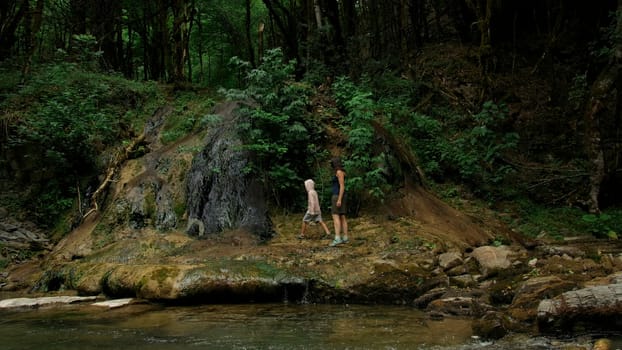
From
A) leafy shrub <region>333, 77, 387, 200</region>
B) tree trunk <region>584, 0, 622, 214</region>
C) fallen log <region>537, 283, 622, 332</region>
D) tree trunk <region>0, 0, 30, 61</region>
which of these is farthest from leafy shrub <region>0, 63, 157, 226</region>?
tree trunk <region>584, 0, 622, 214</region>

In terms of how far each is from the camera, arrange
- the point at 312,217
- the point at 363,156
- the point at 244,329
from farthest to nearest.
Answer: the point at 363,156, the point at 312,217, the point at 244,329

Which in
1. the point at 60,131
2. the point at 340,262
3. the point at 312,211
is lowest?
the point at 340,262

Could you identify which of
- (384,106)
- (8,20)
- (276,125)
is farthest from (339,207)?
(8,20)

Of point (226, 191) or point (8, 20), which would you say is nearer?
point (226, 191)

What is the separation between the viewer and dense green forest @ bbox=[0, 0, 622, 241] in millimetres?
12062

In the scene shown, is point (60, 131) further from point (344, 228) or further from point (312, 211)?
point (344, 228)

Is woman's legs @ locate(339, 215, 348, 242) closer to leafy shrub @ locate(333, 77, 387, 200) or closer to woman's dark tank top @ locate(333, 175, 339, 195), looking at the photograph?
woman's dark tank top @ locate(333, 175, 339, 195)

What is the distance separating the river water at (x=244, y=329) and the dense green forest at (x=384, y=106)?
4.34m

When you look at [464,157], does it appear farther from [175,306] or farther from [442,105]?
[175,306]

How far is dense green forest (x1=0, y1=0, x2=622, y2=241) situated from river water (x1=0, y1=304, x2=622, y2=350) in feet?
14.3

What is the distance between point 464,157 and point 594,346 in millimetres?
9127

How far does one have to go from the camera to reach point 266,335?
602 centimetres

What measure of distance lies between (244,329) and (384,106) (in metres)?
10.3

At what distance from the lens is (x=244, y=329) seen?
6395 millimetres
